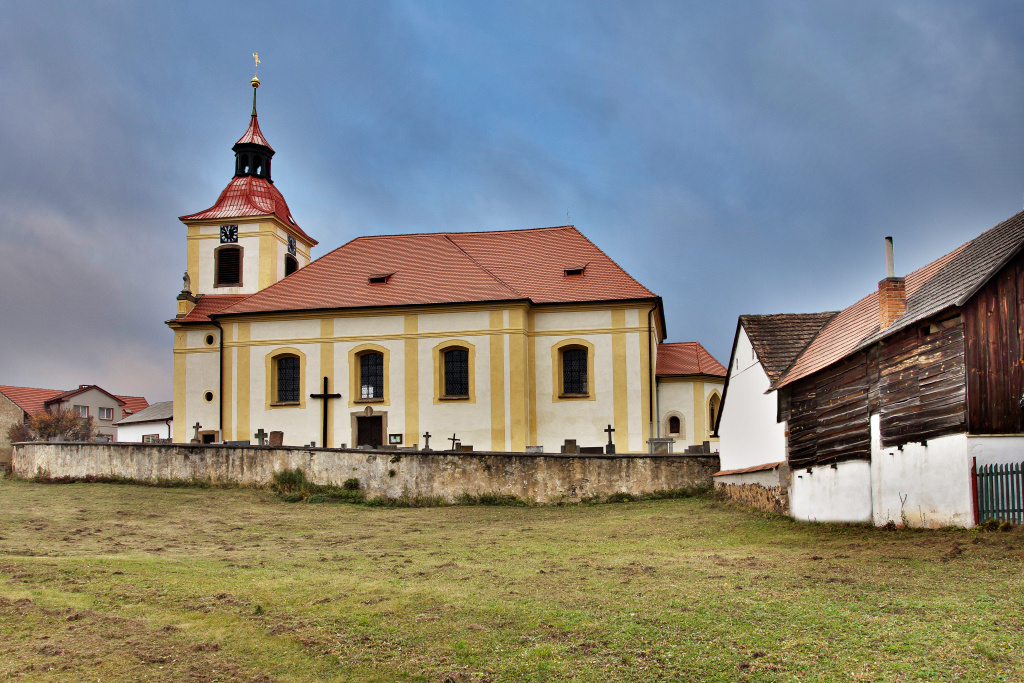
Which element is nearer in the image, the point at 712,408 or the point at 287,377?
the point at 712,408

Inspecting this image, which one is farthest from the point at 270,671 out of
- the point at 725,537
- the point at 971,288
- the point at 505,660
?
the point at 971,288

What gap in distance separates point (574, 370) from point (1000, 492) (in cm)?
1954

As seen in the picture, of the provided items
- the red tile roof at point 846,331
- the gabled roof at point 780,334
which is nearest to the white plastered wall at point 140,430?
the gabled roof at point 780,334

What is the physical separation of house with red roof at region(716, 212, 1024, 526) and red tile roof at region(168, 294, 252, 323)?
2217 cm

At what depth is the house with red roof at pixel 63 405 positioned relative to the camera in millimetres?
59000

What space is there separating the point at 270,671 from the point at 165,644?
1352 millimetres

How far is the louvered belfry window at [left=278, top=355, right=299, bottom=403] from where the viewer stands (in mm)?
31984

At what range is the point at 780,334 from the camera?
67.1 ft

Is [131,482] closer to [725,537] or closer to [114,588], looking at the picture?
[114,588]

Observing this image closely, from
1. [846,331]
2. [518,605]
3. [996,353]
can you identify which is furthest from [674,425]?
[518,605]

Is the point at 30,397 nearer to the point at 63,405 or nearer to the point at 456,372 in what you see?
the point at 63,405

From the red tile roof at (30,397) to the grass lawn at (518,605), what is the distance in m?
49.9

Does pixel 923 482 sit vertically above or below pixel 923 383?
below

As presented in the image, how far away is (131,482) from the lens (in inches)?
981
